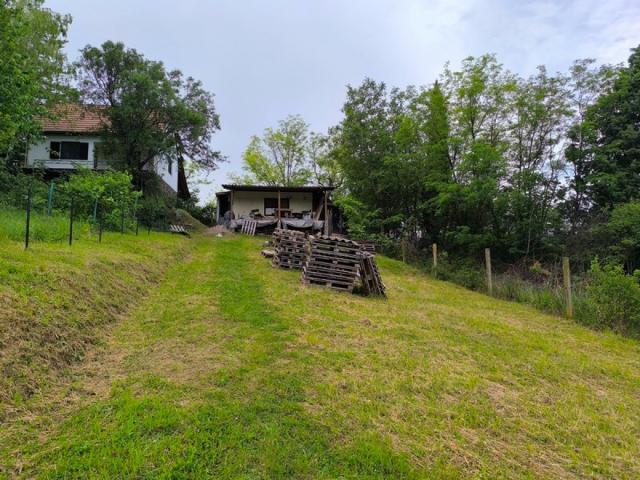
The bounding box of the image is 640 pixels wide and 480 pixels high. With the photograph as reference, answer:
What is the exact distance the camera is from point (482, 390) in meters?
3.70

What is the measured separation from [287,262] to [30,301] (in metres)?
6.88

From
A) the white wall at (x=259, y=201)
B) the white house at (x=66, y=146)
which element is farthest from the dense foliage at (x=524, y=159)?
the white house at (x=66, y=146)

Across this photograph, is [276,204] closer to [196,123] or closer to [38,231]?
[196,123]

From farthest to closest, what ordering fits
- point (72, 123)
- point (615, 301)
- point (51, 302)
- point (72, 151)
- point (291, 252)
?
point (72, 151)
point (72, 123)
point (291, 252)
point (615, 301)
point (51, 302)

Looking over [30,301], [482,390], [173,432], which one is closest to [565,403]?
[482,390]

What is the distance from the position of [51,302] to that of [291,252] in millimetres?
6706

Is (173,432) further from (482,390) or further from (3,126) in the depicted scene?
(3,126)

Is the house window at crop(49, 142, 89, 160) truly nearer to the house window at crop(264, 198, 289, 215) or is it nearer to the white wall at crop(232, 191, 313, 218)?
the white wall at crop(232, 191, 313, 218)

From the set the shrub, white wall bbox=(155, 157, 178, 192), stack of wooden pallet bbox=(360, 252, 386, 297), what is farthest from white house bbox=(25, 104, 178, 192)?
the shrub

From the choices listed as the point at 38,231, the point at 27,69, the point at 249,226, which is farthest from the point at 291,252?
the point at 27,69

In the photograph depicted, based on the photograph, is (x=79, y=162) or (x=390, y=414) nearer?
(x=390, y=414)

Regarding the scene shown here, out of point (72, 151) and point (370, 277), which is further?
point (72, 151)

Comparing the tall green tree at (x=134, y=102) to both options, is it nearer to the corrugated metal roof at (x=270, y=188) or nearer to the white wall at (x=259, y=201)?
the corrugated metal roof at (x=270, y=188)

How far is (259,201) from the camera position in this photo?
23.3 metres
